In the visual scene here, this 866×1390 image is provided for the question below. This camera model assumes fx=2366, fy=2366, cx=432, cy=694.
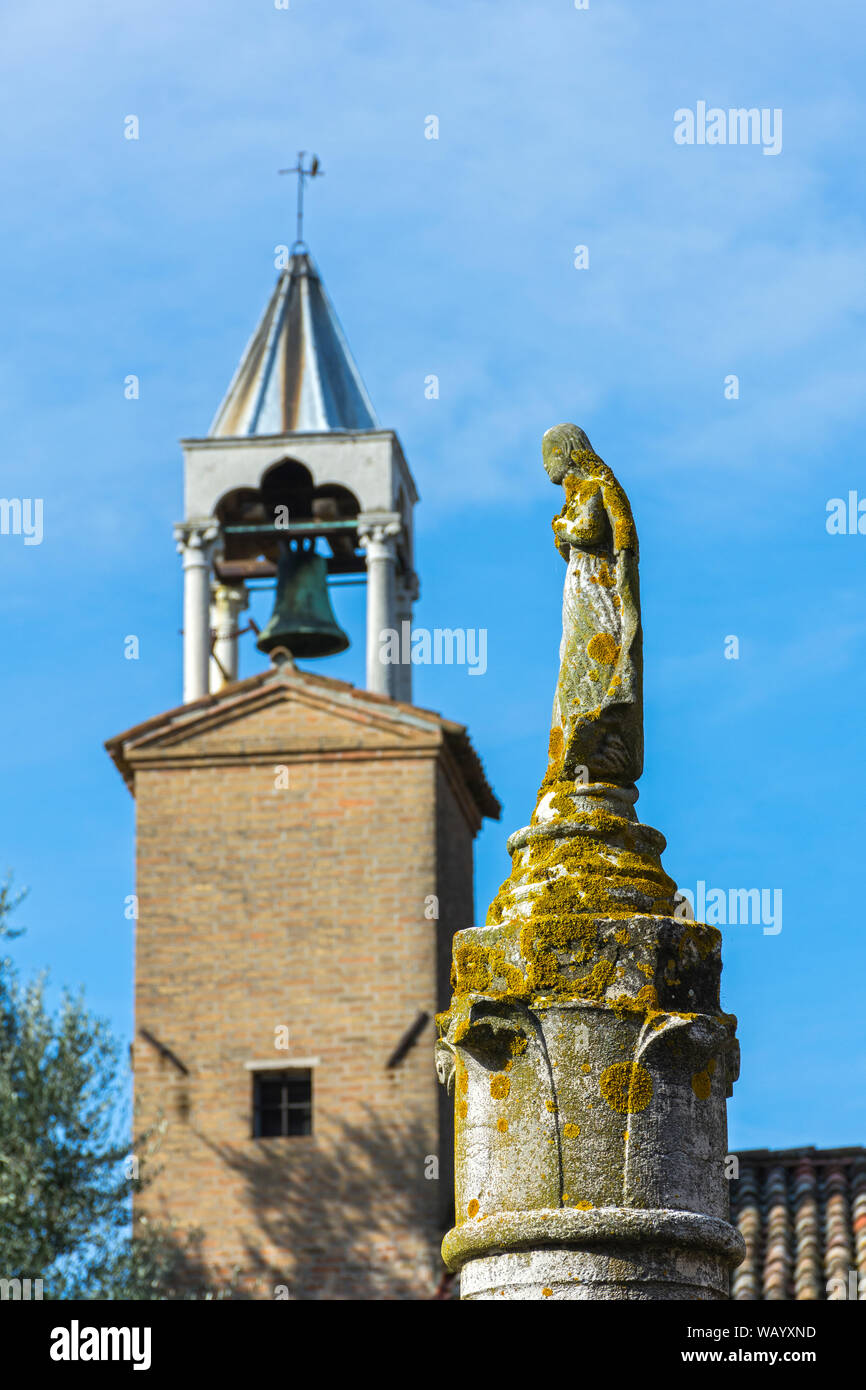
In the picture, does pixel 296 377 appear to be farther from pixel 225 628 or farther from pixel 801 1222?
pixel 801 1222

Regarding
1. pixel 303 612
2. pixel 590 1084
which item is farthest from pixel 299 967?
pixel 590 1084

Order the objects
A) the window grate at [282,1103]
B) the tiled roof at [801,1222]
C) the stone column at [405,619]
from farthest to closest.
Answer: the stone column at [405,619] < the window grate at [282,1103] < the tiled roof at [801,1222]

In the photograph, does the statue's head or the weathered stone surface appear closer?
the weathered stone surface

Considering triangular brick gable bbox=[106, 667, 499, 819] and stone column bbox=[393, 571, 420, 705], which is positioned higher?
stone column bbox=[393, 571, 420, 705]

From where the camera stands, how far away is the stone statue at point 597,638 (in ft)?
21.7

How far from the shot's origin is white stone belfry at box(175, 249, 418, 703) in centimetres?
2427

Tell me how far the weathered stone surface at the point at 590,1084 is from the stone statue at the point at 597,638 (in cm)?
22

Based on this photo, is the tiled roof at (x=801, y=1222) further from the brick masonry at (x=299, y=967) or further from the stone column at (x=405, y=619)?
the stone column at (x=405, y=619)

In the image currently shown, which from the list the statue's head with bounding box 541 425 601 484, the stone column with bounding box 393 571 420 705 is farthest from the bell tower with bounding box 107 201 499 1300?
the statue's head with bounding box 541 425 601 484

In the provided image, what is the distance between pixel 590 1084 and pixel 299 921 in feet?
53.3

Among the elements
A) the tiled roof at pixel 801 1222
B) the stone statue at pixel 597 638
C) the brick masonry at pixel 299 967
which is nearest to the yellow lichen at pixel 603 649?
the stone statue at pixel 597 638

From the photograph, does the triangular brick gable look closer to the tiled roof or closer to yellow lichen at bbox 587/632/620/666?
the tiled roof

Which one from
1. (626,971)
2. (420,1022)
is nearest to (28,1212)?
(420,1022)

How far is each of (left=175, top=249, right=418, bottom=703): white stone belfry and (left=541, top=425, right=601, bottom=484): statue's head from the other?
16.8 metres
